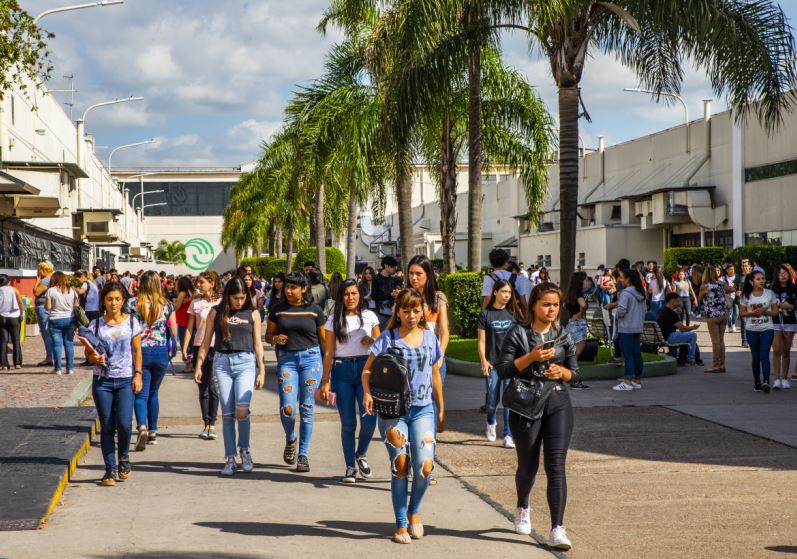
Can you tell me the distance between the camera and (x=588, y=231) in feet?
145

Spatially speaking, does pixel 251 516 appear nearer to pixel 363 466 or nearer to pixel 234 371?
pixel 363 466

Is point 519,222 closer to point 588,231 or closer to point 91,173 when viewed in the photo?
point 588,231

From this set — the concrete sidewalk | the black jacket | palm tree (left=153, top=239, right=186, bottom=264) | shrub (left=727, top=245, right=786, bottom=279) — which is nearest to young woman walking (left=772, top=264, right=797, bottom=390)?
the concrete sidewalk

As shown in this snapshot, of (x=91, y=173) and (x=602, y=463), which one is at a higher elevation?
(x=91, y=173)

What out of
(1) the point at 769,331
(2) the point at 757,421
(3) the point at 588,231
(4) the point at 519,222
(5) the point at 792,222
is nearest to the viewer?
(2) the point at 757,421

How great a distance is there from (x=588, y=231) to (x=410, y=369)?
38.6m

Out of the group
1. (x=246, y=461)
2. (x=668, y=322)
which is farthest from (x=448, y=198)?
(x=246, y=461)

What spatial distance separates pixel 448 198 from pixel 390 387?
1613 cm

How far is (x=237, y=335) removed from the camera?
8672 mm

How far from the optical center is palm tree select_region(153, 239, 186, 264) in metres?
97.2

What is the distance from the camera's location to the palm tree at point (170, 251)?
97.2 metres

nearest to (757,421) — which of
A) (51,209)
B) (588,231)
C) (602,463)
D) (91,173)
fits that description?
(602,463)

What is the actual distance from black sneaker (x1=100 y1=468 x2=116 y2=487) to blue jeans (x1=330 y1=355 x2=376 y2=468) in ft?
6.12

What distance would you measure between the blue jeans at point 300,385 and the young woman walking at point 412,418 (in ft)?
7.09
